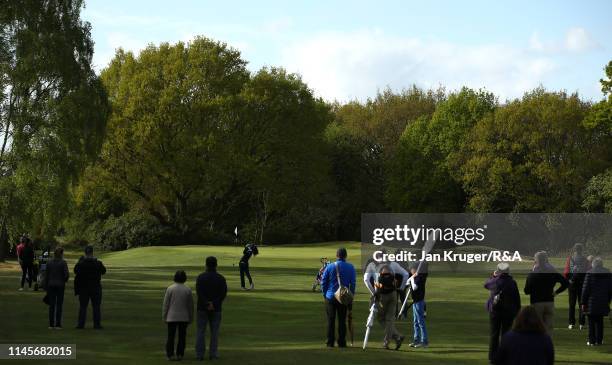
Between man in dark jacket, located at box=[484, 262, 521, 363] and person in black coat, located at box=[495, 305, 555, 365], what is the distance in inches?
268

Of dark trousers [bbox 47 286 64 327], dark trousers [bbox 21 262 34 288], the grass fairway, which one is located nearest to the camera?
the grass fairway

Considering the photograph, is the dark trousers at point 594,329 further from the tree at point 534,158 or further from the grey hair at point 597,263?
the tree at point 534,158

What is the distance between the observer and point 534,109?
81375 mm

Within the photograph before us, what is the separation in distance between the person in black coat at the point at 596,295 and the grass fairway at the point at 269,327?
0.59 m

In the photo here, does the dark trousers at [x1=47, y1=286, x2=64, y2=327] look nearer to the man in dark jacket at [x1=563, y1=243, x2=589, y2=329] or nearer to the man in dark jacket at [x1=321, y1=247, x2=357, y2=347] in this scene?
the man in dark jacket at [x1=321, y1=247, x2=357, y2=347]

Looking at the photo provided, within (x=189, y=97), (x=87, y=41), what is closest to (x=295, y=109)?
(x=189, y=97)

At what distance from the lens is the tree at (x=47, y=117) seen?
45.2 m

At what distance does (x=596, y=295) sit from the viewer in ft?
66.3

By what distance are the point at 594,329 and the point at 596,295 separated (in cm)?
81

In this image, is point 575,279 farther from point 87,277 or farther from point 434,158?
point 434,158

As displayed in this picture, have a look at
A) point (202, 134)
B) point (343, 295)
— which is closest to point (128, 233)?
point (202, 134)

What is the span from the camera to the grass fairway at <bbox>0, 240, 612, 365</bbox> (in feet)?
60.1

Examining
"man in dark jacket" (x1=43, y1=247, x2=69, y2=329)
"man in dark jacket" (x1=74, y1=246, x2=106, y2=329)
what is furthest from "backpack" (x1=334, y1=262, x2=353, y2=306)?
"man in dark jacket" (x1=43, y1=247, x2=69, y2=329)

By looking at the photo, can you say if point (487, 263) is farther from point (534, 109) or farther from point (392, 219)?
point (392, 219)
